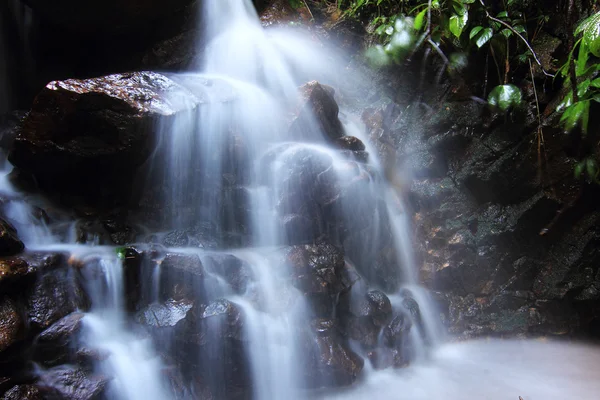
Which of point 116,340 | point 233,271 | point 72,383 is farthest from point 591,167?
point 72,383

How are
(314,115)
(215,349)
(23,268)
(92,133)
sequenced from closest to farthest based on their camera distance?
1. (23,268)
2. (215,349)
3. (92,133)
4. (314,115)

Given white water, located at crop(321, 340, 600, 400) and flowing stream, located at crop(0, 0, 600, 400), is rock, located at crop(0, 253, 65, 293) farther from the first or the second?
white water, located at crop(321, 340, 600, 400)

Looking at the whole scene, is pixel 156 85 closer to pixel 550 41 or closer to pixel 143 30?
pixel 143 30

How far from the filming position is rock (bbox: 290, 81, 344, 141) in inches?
208

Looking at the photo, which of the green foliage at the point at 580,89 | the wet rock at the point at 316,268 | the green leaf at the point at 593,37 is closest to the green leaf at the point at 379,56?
the green foliage at the point at 580,89

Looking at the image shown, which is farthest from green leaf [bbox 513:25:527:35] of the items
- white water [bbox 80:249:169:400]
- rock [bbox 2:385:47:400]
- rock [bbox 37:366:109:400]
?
rock [bbox 2:385:47:400]

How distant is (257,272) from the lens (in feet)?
12.6

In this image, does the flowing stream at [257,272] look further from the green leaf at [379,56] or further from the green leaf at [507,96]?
the green leaf at [507,96]

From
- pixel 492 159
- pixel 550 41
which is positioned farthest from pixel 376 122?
pixel 550 41

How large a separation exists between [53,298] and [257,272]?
1858 mm

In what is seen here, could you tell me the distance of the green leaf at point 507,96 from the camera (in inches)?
173

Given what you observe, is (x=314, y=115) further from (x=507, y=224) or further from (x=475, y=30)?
(x=507, y=224)

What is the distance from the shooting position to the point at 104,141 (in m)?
3.98

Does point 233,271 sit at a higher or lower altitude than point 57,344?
higher
